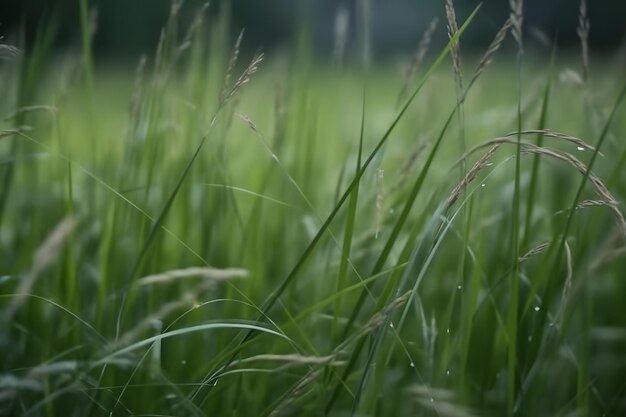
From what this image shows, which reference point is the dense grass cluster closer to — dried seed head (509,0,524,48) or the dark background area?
dried seed head (509,0,524,48)

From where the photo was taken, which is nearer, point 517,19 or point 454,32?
point 454,32

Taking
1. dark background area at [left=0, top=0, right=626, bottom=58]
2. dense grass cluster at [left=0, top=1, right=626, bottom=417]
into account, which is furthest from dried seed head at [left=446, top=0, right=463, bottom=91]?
dark background area at [left=0, top=0, right=626, bottom=58]

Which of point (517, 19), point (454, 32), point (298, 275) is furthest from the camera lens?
point (298, 275)

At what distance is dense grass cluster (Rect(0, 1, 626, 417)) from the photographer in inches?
38.4

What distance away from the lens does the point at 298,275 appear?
1.46 meters

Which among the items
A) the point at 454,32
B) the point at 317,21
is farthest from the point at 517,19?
the point at 317,21

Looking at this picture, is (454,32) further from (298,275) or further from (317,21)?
(317,21)

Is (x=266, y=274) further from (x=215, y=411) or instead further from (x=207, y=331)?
(x=215, y=411)

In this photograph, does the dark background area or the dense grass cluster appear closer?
the dense grass cluster

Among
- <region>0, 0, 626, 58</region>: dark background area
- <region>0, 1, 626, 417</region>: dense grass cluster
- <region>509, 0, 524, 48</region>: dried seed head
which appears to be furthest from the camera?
<region>0, 0, 626, 58</region>: dark background area

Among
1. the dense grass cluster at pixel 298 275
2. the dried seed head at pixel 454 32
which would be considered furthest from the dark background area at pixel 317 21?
the dried seed head at pixel 454 32

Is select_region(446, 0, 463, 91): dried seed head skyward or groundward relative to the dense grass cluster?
skyward

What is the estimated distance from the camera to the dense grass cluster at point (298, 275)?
98 cm

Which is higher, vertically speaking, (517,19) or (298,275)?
(517,19)
